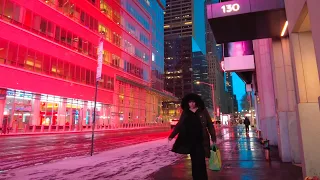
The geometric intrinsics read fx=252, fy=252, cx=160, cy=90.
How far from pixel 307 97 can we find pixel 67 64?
35239 millimetres

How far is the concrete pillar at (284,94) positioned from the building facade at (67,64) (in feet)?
90.8

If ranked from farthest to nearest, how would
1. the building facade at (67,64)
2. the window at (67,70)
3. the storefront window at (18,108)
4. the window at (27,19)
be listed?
the window at (67,70), the window at (27,19), the building facade at (67,64), the storefront window at (18,108)

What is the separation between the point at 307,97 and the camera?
19.0ft

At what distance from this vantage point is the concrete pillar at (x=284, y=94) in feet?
28.8

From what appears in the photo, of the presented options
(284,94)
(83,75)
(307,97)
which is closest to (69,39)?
(83,75)

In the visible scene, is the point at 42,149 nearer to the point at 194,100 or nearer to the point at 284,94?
the point at 194,100

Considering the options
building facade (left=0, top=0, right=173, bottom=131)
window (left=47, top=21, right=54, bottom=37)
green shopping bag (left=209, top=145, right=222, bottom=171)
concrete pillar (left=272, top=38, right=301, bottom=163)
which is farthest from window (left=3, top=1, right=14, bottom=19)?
green shopping bag (left=209, top=145, right=222, bottom=171)

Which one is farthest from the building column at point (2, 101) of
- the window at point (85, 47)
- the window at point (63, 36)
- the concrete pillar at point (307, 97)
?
the concrete pillar at point (307, 97)

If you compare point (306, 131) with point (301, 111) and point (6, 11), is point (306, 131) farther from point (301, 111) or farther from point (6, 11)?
point (6, 11)

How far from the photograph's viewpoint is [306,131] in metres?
5.62

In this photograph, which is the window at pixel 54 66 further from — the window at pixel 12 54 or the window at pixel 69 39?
the window at pixel 12 54

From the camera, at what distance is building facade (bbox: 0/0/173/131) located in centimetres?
2890

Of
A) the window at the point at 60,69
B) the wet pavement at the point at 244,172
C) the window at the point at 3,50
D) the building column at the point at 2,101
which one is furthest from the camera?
the window at the point at 60,69

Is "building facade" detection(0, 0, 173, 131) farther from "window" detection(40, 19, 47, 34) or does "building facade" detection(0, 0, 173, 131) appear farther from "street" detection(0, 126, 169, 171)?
"street" detection(0, 126, 169, 171)
